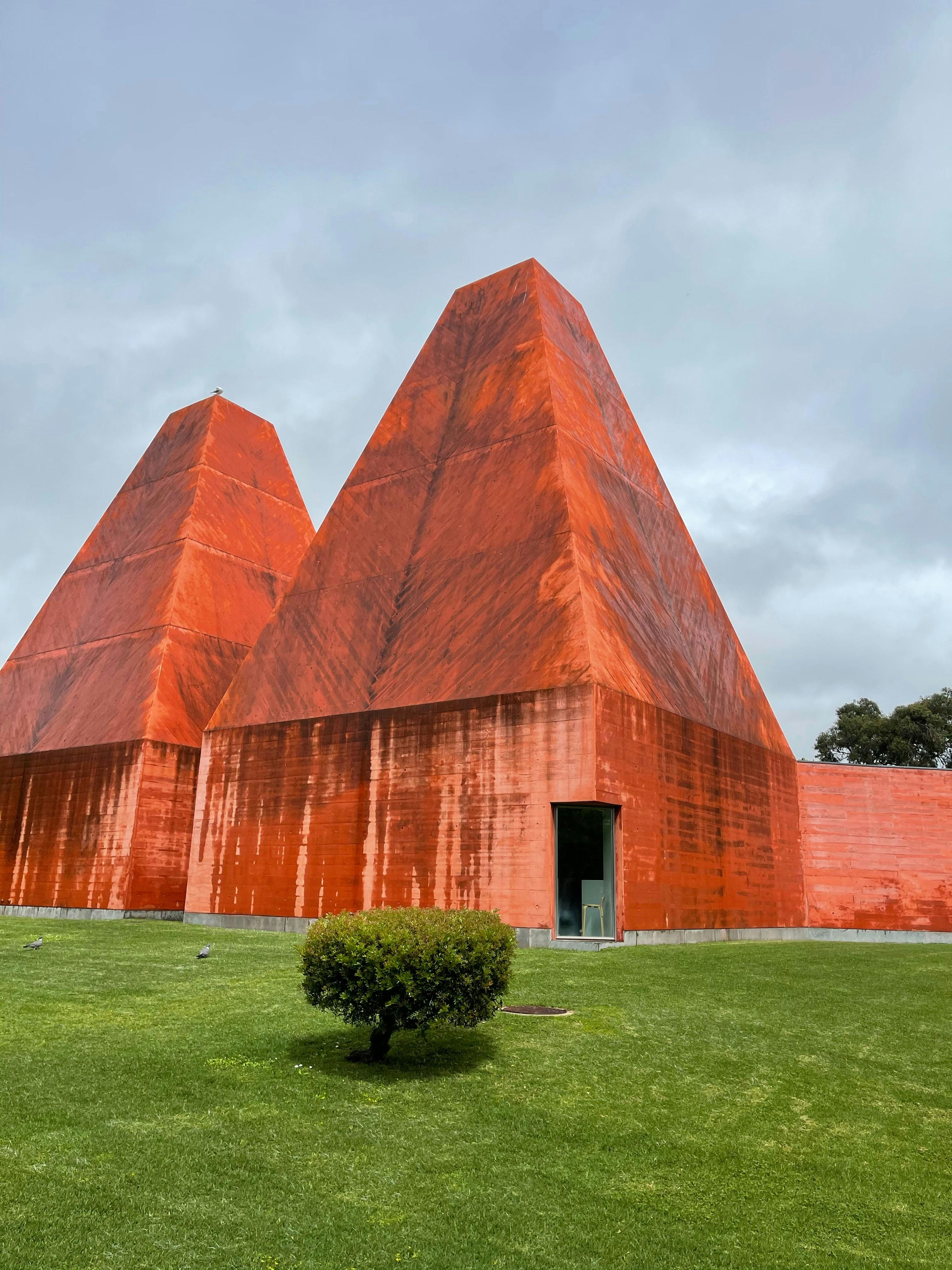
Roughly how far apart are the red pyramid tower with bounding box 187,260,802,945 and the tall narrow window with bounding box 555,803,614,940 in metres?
0.30

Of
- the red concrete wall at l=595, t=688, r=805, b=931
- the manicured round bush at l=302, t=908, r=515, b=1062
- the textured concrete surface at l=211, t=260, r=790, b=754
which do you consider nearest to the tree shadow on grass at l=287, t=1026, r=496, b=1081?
the manicured round bush at l=302, t=908, r=515, b=1062

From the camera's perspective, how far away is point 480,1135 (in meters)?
7.29

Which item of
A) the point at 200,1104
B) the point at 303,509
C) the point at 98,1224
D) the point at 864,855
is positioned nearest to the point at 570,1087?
the point at 200,1104

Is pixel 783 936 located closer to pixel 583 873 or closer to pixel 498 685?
pixel 583 873

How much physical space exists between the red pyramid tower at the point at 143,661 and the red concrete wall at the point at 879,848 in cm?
1743

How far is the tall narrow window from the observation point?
1852cm

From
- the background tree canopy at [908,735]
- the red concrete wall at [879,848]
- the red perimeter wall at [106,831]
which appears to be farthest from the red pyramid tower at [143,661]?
the background tree canopy at [908,735]

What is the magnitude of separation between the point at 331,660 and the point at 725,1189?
18.6m

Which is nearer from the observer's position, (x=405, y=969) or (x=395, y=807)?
(x=405, y=969)

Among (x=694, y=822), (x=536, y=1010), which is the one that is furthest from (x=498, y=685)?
(x=536, y=1010)

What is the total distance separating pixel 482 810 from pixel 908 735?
4037 cm

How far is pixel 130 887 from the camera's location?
25109mm

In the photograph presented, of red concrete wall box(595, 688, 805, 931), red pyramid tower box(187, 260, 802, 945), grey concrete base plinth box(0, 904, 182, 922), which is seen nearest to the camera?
red concrete wall box(595, 688, 805, 931)

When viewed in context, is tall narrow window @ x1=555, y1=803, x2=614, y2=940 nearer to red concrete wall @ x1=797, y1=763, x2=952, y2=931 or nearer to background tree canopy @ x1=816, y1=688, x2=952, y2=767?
red concrete wall @ x1=797, y1=763, x2=952, y2=931
